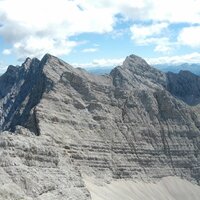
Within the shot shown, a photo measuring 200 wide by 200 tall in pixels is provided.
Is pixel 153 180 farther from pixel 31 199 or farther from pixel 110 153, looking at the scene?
pixel 31 199

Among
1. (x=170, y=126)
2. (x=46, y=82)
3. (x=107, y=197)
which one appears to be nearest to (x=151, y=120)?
(x=170, y=126)

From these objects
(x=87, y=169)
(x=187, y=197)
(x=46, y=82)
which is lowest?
(x=187, y=197)

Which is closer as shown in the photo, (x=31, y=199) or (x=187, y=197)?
(x=31, y=199)

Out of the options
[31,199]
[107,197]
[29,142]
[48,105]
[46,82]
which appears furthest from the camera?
[46,82]

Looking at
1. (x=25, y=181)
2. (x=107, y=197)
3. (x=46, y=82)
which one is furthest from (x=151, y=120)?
(x=25, y=181)

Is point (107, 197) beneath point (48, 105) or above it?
beneath

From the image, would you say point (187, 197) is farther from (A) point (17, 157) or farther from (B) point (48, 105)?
(A) point (17, 157)

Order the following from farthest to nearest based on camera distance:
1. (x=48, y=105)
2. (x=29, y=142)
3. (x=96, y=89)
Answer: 1. (x=96, y=89)
2. (x=48, y=105)
3. (x=29, y=142)
